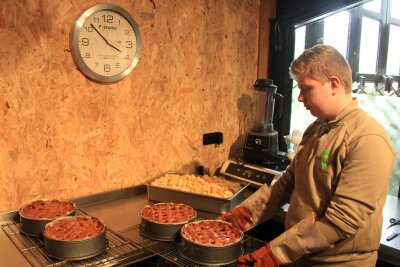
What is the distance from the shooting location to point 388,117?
2.36 meters

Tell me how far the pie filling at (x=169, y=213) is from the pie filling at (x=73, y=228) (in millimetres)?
222

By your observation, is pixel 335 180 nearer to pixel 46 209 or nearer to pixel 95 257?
pixel 95 257

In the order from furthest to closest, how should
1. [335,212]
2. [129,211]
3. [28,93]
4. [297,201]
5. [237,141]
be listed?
[237,141]
[129,211]
[28,93]
[297,201]
[335,212]

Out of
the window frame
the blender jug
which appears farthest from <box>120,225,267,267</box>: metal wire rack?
the window frame

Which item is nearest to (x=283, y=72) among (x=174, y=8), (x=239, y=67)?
(x=239, y=67)

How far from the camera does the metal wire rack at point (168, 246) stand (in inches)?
57.2

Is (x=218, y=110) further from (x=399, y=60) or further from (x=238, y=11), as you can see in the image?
(x=399, y=60)

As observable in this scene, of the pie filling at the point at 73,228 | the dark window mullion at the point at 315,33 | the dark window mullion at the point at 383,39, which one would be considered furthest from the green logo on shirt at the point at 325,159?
the dark window mullion at the point at 315,33

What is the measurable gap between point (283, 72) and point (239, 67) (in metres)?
0.35

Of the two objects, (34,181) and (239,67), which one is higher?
(239,67)

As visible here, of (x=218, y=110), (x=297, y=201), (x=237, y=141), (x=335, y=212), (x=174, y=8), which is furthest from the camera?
(x=237, y=141)

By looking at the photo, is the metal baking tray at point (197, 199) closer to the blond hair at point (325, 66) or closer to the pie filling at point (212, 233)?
the pie filling at point (212, 233)

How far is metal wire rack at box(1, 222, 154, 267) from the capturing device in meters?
1.42

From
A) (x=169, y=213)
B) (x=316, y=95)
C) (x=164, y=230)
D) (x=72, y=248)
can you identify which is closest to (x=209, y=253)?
(x=164, y=230)
